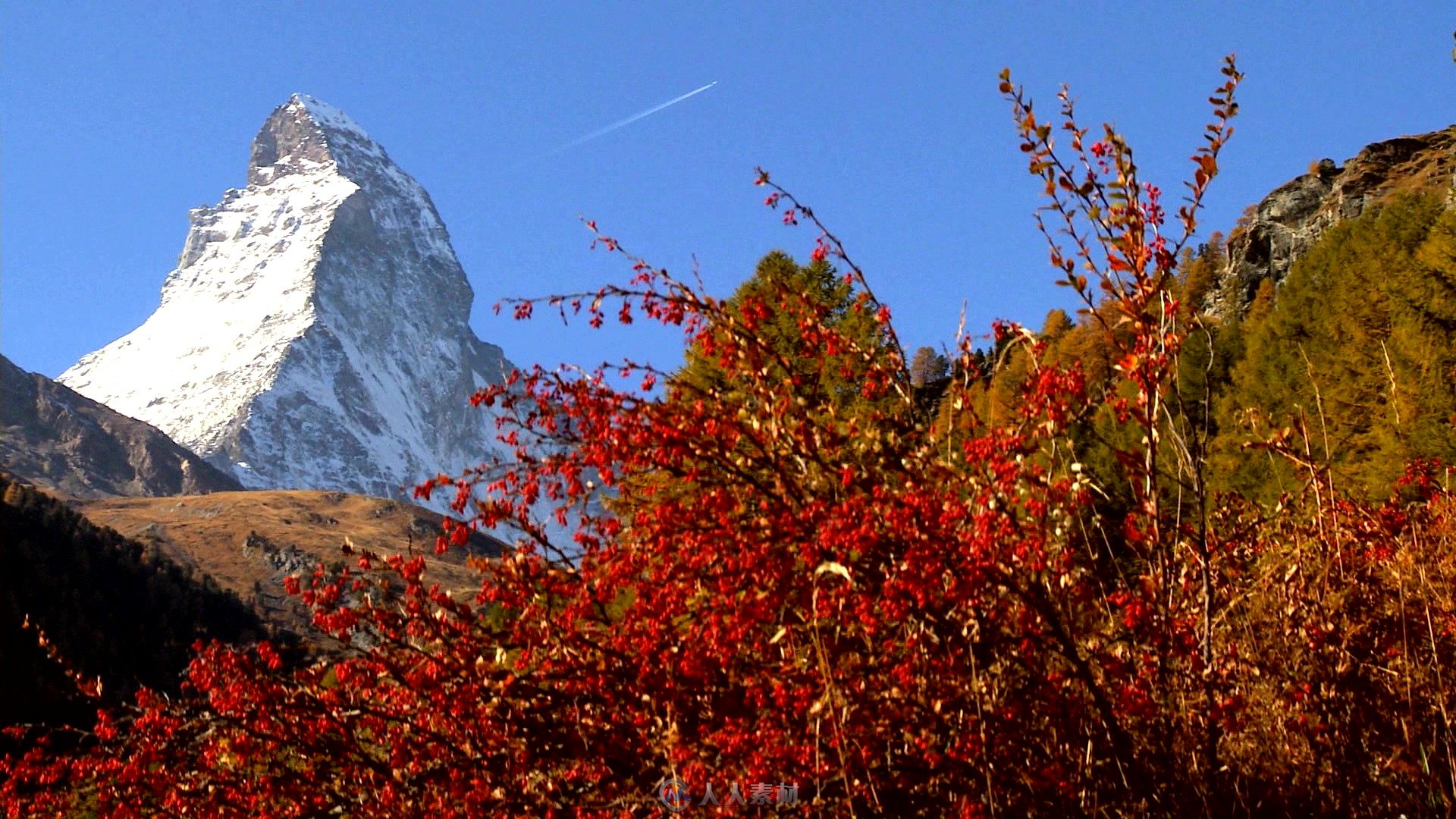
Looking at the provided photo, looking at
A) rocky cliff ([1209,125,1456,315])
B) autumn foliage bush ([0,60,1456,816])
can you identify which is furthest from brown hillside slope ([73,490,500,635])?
autumn foliage bush ([0,60,1456,816])

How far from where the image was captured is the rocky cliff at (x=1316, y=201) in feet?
189

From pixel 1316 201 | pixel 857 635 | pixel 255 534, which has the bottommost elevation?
pixel 857 635

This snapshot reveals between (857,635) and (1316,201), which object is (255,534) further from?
(857,635)

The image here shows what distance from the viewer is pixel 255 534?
16262cm

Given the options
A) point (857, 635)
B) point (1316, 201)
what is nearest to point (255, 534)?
point (1316, 201)

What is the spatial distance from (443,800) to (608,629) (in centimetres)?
98

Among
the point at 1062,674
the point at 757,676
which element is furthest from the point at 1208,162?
the point at 757,676

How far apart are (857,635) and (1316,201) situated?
221ft

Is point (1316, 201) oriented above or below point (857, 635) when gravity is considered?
above

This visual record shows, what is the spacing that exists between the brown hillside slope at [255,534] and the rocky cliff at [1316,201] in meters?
93.9

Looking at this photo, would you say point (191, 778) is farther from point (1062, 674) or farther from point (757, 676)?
point (1062, 674)

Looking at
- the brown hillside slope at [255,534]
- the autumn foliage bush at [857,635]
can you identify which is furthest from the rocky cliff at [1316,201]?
the brown hillside slope at [255,534]

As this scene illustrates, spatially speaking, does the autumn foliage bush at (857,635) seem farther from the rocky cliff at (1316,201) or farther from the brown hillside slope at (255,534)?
the brown hillside slope at (255,534)

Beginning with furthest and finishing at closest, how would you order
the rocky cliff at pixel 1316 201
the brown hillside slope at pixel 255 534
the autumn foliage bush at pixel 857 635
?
the brown hillside slope at pixel 255 534
the rocky cliff at pixel 1316 201
the autumn foliage bush at pixel 857 635
